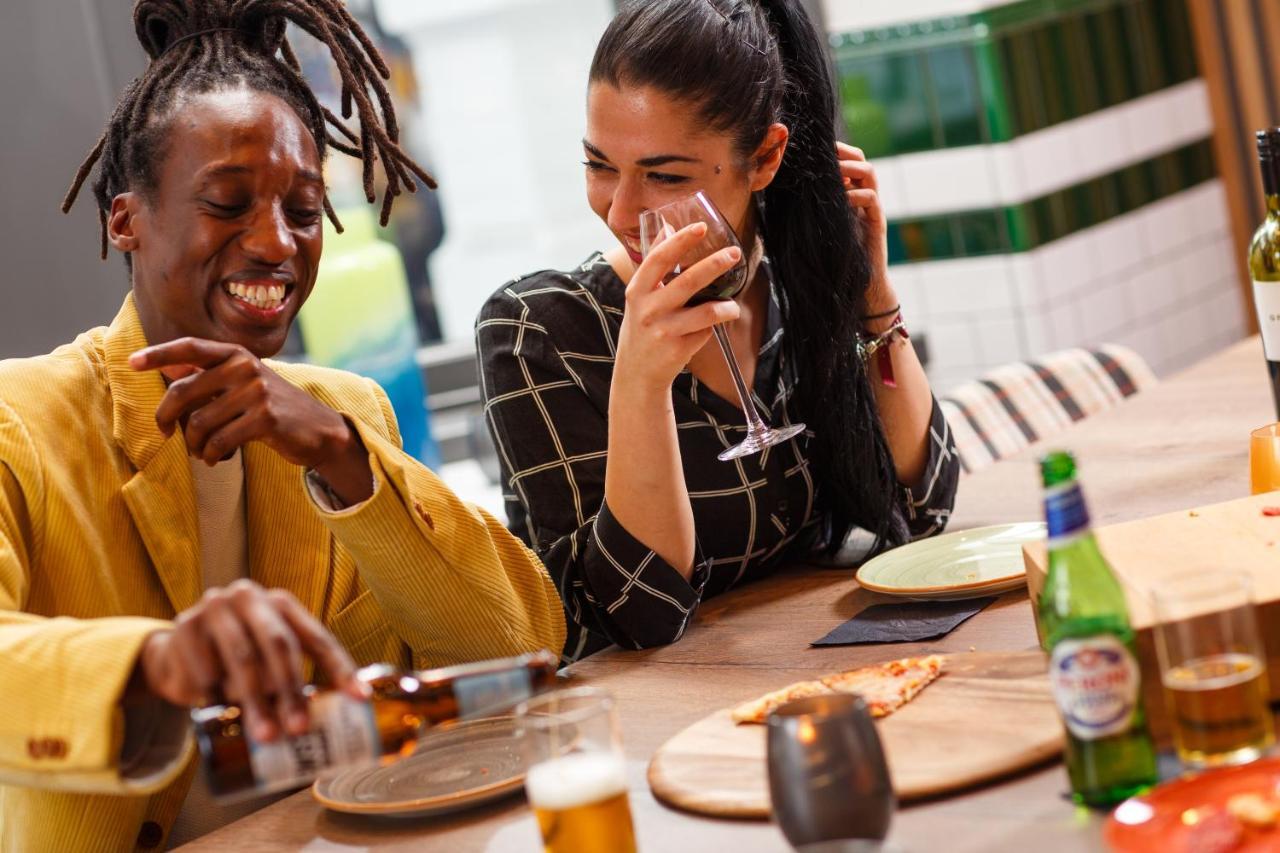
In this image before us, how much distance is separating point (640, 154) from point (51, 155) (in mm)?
1381

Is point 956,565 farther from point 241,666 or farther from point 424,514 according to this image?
point 241,666

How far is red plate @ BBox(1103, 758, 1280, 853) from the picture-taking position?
854 mm

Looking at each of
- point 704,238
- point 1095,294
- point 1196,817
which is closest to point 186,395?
point 704,238

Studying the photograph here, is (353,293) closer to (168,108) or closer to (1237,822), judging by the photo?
(168,108)

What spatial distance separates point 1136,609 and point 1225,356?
1.52 m

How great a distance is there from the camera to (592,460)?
1771mm

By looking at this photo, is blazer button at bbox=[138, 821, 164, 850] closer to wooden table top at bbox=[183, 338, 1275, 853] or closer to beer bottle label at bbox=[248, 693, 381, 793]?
wooden table top at bbox=[183, 338, 1275, 853]

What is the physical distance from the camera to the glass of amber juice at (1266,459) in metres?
1.42

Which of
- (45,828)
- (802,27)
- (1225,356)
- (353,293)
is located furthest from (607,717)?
(353,293)

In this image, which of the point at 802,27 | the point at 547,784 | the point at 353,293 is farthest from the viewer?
the point at 353,293

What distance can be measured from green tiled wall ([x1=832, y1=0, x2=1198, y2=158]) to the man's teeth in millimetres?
2243

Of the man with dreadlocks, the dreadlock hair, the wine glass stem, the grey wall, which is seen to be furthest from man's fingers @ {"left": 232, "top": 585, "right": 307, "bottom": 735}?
the grey wall

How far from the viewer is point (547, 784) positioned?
970 millimetres

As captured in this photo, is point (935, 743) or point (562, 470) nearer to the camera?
point (935, 743)
